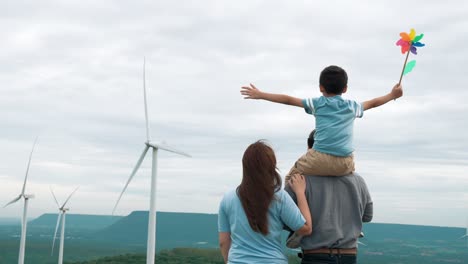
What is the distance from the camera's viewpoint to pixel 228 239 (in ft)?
22.7

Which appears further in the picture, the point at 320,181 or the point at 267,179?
the point at 320,181

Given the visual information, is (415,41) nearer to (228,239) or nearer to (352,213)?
(352,213)

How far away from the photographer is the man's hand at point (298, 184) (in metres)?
6.85

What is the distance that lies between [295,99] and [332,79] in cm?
47

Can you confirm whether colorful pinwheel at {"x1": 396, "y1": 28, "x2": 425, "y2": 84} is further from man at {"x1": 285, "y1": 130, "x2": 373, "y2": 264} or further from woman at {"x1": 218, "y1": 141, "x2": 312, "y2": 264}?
woman at {"x1": 218, "y1": 141, "x2": 312, "y2": 264}

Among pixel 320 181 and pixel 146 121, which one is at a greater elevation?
pixel 146 121

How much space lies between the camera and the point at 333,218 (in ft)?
22.9

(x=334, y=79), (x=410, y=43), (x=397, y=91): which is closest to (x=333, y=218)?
→ (x=334, y=79)

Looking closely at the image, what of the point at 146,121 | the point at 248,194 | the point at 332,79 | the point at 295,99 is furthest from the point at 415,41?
the point at 146,121

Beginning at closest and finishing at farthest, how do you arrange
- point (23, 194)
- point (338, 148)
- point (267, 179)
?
point (267, 179) < point (338, 148) < point (23, 194)

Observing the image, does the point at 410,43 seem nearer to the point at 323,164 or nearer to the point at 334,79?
the point at 334,79

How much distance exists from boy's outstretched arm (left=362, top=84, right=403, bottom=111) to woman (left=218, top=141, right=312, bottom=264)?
1.36 metres

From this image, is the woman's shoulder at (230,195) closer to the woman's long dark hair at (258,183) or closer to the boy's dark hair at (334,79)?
the woman's long dark hair at (258,183)

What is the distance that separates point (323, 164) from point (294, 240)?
0.84 m
